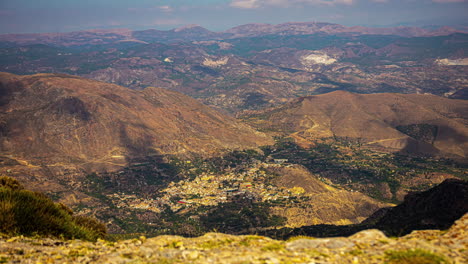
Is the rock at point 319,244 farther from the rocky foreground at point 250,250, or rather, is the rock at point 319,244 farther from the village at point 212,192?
the village at point 212,192

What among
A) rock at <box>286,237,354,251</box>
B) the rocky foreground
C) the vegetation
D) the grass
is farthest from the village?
the grass

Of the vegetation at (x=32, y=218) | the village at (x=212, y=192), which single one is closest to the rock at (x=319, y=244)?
the vegetation at (x=32, y=218)

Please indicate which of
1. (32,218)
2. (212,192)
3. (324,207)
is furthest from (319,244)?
(212,192)

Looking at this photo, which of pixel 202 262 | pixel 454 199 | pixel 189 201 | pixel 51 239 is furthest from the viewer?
pixel 189 201

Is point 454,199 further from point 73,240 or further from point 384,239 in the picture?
point 73,240

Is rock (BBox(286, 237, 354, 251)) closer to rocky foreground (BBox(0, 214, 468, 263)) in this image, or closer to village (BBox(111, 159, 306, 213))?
rocky foreground (BBox(0, 214, 468, 263))

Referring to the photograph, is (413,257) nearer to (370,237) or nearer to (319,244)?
(370,237)

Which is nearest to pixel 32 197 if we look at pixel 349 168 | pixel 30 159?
pixel 30 159
